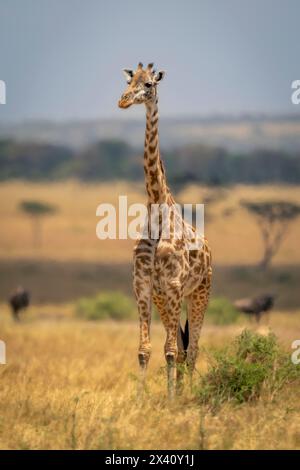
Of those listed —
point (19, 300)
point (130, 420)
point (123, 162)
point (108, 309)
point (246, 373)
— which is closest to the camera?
point (130, 420)

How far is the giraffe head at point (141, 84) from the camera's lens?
9.11 metres

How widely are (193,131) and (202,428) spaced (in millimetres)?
77093

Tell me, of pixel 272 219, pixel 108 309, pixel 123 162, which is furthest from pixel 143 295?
pixel 123 162

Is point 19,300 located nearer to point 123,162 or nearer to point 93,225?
point 93,225

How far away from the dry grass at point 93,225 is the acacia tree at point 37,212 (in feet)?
1.17

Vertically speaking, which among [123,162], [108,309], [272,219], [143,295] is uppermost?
[123,162]

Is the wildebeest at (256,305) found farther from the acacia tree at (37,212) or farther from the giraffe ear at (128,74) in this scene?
the acacia tree at (37,212)

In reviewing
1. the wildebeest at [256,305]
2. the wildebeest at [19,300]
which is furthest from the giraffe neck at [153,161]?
the wildebeest at [19,300]

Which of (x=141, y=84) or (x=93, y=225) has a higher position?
(x=141, y=84)

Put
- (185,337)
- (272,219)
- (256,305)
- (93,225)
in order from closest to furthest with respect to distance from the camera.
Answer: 1. (185,337)
2. (256,305)
3. (272,219)
4. (93,225)

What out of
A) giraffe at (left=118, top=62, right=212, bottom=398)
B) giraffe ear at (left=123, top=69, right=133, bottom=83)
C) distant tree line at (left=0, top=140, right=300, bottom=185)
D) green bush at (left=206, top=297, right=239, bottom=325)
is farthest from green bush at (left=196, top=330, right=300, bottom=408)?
distant tree line at (left=0, top=140, right=300, bottom=185)

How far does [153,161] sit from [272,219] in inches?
1218

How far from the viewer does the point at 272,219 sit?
132ft
